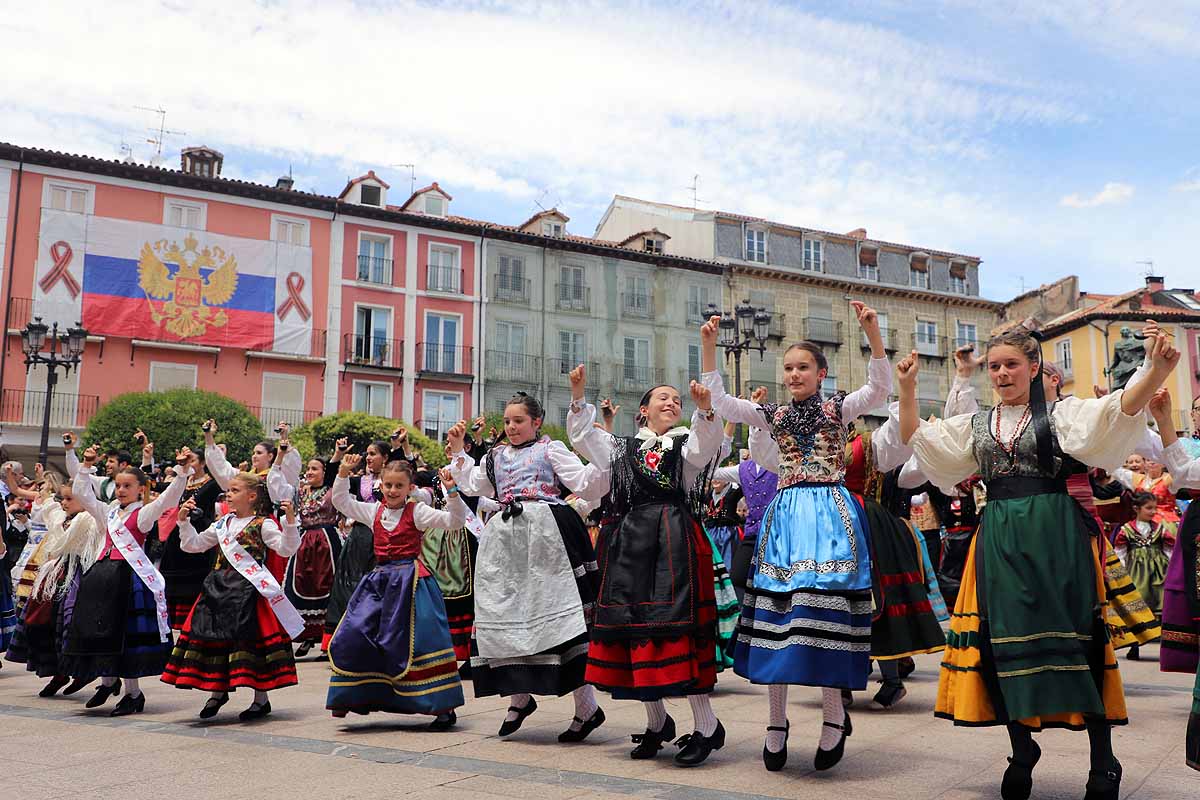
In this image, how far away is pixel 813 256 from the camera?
1757 inches

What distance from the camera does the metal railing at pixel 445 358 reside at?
1443 inches

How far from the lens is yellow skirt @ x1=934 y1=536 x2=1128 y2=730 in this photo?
4262 mm

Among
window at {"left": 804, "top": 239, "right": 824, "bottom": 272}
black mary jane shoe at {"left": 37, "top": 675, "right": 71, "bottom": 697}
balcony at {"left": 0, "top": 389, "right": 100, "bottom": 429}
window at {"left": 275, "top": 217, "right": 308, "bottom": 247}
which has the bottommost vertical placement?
black mary jane shoe at {"left": 37, "top": 675, "right": 71, "bottom": 697}

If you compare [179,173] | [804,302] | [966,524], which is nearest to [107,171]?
[179,173]

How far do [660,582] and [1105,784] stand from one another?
7.08ft

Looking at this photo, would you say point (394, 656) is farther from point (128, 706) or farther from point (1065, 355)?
point (1065, 355)

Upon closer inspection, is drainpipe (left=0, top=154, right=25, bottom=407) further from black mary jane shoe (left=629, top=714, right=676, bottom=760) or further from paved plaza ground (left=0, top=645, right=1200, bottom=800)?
black mary jane shoe (left=629, top=714, right=676, bottom=760)

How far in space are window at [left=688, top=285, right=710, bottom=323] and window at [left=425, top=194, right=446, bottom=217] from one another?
32.0 ft

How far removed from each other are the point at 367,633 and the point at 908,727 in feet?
10.6

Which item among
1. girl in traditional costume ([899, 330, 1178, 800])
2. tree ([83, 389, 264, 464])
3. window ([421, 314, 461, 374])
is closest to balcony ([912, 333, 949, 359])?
window ([421, 314, 461, 374])

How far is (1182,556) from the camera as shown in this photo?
6.54 m

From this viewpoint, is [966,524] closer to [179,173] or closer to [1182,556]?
[1182,556]

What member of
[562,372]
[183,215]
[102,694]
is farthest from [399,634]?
[562,372]

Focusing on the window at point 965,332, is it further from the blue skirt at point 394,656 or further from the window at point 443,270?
the blue skirt at point 394,656
